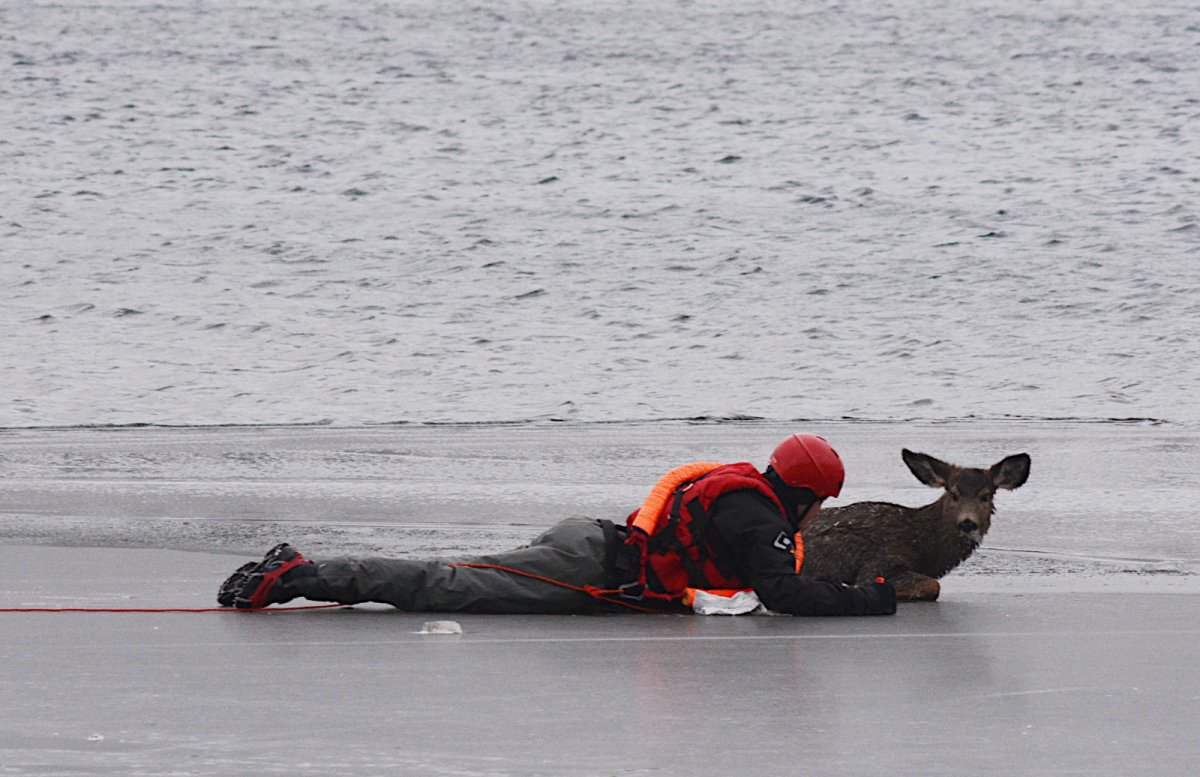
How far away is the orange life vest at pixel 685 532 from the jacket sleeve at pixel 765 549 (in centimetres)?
6

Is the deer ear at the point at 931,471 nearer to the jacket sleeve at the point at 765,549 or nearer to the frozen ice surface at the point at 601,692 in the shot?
the frozen ice surface at the point at 601,692

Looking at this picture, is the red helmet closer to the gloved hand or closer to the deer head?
the gloved hand

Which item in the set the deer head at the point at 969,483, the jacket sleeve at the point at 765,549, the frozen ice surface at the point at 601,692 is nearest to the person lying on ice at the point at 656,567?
the jacket sleeve at the point at 765,549

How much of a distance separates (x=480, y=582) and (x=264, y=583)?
3.12 ft

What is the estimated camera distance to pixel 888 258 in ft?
95.1

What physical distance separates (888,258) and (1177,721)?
2300 centimetres

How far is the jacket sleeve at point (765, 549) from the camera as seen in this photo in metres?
8.72

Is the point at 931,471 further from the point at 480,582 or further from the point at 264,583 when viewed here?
the point at 264,583

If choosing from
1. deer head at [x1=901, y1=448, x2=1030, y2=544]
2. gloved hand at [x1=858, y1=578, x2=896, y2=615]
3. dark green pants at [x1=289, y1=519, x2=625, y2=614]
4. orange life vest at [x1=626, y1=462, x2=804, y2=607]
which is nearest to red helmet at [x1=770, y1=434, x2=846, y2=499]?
orange life vest at [x1=626, y1=462, x2=804, y2=607]

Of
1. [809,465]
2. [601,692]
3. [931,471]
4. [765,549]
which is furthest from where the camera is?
[931,471]

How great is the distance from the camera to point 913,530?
396 inches

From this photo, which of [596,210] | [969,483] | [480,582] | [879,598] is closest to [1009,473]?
[969,483]

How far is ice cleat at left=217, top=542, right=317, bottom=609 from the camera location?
8.77m

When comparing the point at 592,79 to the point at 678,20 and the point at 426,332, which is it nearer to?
the point at 678,20
